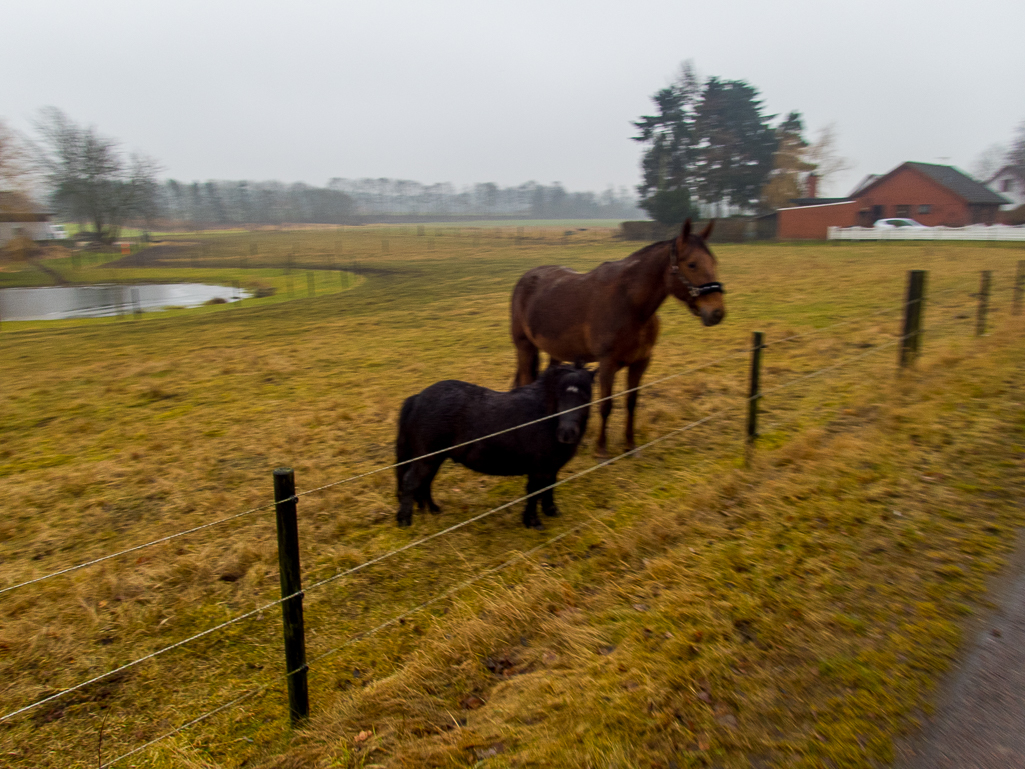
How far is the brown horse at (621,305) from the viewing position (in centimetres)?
559

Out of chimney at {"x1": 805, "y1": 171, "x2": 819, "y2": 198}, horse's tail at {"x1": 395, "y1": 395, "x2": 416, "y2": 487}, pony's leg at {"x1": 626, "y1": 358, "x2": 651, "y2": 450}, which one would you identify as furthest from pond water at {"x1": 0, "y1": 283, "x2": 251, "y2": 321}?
chimney at {"x1": 805, "y1": 171, "x2": 819, "y2": 198}

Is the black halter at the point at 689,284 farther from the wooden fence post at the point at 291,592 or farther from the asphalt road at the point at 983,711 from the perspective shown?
the wooden fence post at the point at 291,592

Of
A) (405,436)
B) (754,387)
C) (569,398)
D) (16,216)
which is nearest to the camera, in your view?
(569,398)

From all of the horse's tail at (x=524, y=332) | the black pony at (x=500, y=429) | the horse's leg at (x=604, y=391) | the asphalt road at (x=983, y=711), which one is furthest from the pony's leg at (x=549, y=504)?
the horse's tail at (x=524, y=332)

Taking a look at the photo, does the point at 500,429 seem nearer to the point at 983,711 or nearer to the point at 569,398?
the point at 569,398

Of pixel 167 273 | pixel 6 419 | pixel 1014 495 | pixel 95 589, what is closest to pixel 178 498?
pixel 95 589

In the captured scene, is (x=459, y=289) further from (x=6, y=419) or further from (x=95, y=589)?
(x=95, y=589)

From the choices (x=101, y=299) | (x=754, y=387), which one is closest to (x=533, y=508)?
(x=754, y=387)

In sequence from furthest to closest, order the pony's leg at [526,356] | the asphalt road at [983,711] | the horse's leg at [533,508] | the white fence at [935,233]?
the white fence at [935,233] < the pony's leg at [526,356] < the horse's leg at [533,508] < the asphalt road at [983,711]

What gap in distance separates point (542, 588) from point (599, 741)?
131cm

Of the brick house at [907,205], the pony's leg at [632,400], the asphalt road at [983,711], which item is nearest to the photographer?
the asphalt road at [983,711]

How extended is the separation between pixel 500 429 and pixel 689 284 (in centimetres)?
224

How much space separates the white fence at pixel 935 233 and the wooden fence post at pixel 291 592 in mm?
36481

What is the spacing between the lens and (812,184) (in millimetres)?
49500
